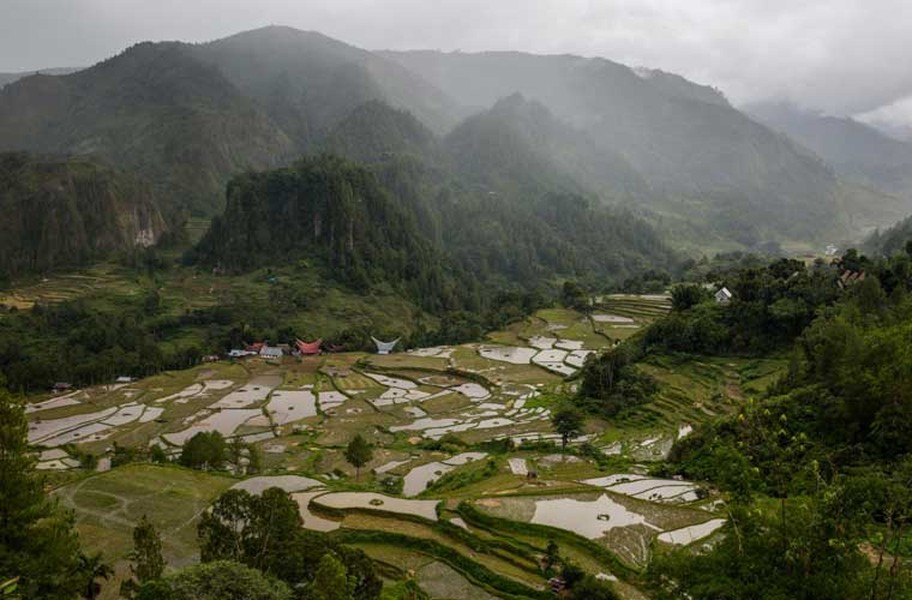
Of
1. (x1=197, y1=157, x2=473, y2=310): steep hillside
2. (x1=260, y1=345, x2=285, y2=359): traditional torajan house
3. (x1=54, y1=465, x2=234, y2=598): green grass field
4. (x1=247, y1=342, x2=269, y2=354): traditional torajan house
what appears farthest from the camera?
(x1=197, y1=157, x2=473, y2=310): steep hillside

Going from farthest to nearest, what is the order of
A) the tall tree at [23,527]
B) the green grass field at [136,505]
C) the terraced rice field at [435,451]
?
the green grass field at [136,505]
the terraced rice field at [435,451]
the tall tree at [23,527]

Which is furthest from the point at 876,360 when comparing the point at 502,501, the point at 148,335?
the point at 148,335

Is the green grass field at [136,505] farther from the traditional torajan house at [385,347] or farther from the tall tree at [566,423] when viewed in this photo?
the traditional torajan house at [385,347]

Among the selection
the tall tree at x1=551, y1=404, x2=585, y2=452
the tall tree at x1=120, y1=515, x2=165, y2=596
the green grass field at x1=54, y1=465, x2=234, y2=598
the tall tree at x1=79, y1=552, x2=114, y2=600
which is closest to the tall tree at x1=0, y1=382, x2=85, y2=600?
the tall tree at x1=120, y1=515, x2=165, y2=596

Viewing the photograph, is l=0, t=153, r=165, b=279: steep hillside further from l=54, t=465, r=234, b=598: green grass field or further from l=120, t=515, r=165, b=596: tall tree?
l=120, t=515, r=165, b=596: tall tree

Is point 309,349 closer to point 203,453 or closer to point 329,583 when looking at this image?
point 203,453

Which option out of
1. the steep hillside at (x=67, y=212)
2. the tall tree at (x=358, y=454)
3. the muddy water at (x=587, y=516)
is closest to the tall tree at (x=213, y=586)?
the muddy water at (x=587, y=516)
